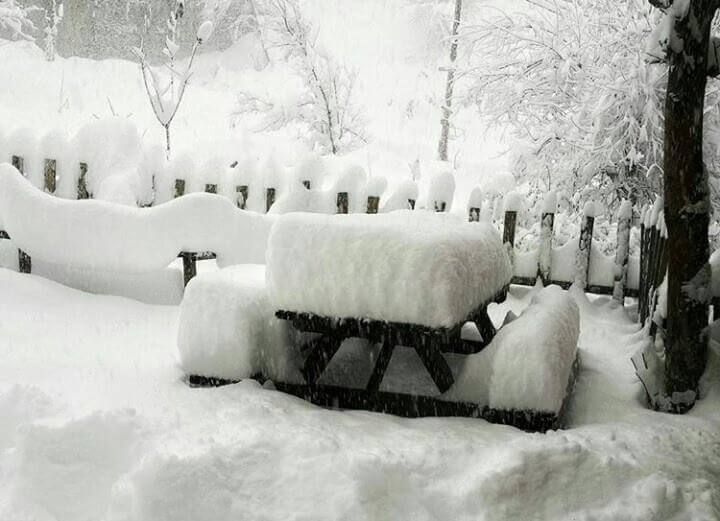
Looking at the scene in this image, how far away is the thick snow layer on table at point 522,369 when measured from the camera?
2994mm

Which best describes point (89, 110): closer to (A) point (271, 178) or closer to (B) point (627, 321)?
(A) point (271, 178)

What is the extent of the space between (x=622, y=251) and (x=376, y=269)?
366cm

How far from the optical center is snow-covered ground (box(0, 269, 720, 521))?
2.35 m

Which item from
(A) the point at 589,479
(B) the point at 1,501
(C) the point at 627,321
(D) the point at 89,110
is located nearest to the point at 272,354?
(B) the point at 1,501

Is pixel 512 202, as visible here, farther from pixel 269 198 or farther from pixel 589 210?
pixel 269 198

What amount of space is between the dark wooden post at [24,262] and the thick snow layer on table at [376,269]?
11.7ft

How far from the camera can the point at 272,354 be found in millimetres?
3535

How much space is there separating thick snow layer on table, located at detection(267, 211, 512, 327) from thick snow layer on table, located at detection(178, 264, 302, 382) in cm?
29

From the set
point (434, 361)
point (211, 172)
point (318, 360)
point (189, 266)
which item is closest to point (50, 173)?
point (211, 172)

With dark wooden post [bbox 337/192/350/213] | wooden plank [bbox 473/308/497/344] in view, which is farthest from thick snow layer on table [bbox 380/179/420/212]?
wooden plank [bbox 473/308/497/344]

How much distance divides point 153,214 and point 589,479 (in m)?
4.03

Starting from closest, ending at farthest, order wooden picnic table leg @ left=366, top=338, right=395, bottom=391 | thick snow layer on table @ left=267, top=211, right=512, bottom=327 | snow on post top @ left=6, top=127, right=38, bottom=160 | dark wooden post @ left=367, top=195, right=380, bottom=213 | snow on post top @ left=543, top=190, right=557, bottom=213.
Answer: thick snow layer on table @ left=267, top=211, right=512, bottom=327
wooden picnic table leg @ left=366, top=338, right=395, bottom=391
snow on post top @ left=543, top=190, right=557, bottom=213
dark wooden post @ left=367, top=195, right=380, bottom=213
snow on post top @ left=6, top=127, right=38, bottom=160

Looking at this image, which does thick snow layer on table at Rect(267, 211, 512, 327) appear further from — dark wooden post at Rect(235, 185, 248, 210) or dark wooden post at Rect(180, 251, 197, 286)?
dark wooden post at Rect(235, 185, 248, 210)

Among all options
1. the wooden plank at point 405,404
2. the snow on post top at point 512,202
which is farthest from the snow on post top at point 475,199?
the wooden plank at point 405,404
